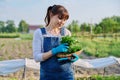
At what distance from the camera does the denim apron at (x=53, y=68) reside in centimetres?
254

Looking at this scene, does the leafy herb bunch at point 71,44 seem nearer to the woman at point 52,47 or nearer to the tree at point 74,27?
the woman at point 52,47

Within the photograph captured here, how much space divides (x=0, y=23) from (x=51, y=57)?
52.8 meters

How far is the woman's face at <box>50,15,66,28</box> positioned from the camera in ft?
8.22

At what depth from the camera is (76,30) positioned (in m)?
48.3

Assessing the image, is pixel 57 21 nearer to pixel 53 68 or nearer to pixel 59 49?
pixel 59 49

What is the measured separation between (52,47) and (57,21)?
0.63 feet

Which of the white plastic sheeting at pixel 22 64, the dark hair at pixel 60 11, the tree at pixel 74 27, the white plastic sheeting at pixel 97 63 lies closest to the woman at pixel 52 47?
the dark hair at pixel 60 11

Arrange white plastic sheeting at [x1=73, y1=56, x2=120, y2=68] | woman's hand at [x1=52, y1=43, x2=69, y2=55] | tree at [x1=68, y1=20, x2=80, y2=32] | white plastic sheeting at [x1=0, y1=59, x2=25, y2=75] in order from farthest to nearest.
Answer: tree at [x1=68, y1=20, x2=80, y2=32]
white plastic sheeting at [x1=73, y1=56, x2=120, y2=68]
white plastic sheeting at [x1=0, y1=59, x2=25, y2=75]
woman's hand at [x1=52, y1=43, x2=69, y2=55]

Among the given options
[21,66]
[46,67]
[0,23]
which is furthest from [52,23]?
[0,23]

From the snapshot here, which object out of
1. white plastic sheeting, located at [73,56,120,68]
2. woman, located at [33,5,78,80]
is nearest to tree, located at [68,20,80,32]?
white plastic sheeting, located at [73,56,120,68]

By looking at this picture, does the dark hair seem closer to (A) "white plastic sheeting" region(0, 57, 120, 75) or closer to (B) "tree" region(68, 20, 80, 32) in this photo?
(A) "white plastic sheeting" region(0, 57, 120, 75)

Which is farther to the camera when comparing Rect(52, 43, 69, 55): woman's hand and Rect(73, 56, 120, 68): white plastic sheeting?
Rect(73, 56, 120, 68): white plastic sheeting

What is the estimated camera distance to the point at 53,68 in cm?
255

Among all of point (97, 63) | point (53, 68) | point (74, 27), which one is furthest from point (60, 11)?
point (74, 27)
